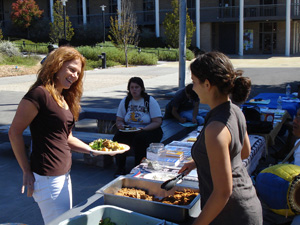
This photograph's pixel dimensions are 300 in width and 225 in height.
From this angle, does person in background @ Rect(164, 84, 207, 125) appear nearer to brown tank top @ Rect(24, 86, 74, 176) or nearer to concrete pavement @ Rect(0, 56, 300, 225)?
concrete pavement @ Rect(0, 56, 300, 225)

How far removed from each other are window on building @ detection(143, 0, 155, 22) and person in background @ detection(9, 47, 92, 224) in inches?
1516

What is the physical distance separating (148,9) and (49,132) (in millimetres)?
39236

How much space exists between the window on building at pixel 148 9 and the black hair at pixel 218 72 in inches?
1544

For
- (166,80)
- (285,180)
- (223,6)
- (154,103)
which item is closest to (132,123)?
(154,103)

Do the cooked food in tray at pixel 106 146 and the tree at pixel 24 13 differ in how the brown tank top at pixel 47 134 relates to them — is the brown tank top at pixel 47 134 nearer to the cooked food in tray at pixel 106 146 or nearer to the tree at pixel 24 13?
the cooked food in tray at pixel 106 146

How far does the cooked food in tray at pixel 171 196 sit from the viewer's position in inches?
98.0

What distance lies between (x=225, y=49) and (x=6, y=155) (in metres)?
35.1

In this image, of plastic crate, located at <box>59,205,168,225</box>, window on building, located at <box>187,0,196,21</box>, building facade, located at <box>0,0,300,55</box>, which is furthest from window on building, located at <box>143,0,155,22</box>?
plastic crate, located at <box>59,205,168,225</box>

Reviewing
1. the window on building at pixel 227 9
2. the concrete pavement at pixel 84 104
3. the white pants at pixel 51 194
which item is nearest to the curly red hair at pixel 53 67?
the white pants at pixel 51 194

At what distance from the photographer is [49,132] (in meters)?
2.58

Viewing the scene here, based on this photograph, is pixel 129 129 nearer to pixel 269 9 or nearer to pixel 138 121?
pixel 138 121

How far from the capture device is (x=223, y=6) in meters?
37.6

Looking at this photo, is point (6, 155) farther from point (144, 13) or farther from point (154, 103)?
point (144, 13)

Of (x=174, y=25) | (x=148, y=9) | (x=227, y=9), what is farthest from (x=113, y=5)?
(x=174, y=25)
